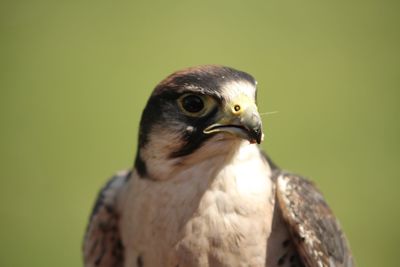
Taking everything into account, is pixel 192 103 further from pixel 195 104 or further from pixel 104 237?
pixel 104 237

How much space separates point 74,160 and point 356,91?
4332 mm

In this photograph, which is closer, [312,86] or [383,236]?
[383,236]

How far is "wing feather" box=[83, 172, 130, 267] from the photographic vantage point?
264 cm

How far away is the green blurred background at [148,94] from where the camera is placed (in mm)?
6238

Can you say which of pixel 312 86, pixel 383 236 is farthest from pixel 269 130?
pixel 383 236

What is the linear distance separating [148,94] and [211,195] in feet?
19.4

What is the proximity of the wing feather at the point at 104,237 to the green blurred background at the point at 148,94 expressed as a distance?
3323mm

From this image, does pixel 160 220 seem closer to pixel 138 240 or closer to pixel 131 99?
pixel 138 240

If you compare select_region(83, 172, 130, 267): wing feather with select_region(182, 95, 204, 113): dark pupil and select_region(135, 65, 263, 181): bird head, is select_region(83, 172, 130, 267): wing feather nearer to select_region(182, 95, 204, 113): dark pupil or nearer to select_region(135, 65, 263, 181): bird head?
select_region(135, 65, 263, 181): bird head

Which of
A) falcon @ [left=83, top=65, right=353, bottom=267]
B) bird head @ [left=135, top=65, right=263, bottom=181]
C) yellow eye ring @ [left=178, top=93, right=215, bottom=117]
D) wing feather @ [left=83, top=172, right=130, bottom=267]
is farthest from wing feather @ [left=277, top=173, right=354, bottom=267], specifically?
wing feather @ [left=83, top=172, right=130, bottom=267]

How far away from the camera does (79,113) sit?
8086 mm

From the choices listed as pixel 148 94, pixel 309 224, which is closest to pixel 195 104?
pixel 309 224

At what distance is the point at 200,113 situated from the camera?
2.03 metres

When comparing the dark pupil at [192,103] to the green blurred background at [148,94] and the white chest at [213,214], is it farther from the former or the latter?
the green blurred background at [148,94]
